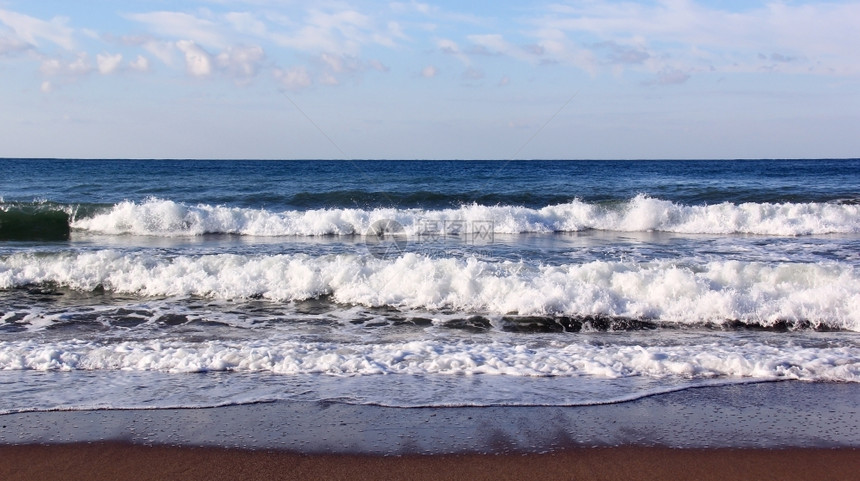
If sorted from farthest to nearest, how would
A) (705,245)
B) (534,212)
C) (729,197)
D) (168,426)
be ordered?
(729,197)
(534,212)
(705,245)
(168,426)

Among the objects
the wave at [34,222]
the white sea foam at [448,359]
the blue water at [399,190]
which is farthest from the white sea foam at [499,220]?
the white sea foam at [448,359]

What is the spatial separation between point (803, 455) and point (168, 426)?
411 cm

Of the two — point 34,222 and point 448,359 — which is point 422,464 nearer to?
point 448,359

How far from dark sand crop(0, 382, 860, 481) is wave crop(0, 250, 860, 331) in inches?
120

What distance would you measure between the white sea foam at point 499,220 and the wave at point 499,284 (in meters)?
6.00

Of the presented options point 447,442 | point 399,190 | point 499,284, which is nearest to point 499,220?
point 499,284

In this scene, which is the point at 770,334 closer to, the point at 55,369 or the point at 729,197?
the point at 55,369

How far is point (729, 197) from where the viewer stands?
Result: 894 inches

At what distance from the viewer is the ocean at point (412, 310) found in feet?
17.6

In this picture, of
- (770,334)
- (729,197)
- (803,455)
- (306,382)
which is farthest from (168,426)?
(729,197)

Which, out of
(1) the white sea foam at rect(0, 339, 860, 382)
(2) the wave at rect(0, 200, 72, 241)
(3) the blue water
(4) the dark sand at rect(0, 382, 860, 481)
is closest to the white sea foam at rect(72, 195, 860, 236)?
(2) the wave at rect(0, 200, 72, 241)

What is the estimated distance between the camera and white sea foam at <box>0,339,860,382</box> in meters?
5.65

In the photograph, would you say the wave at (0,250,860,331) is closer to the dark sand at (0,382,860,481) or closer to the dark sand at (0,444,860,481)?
the dark sand at (0,382,860,481)

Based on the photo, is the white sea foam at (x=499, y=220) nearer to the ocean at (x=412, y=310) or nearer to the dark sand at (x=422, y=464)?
the ocean at (x=412, y=310)
